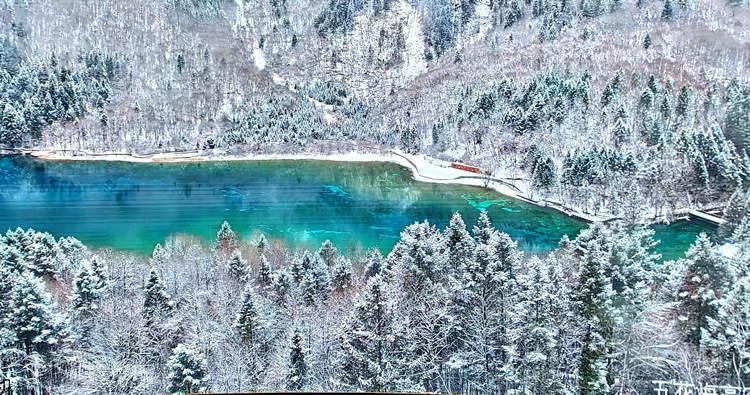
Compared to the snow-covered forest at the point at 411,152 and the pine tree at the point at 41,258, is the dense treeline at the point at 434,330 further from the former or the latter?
the pine tree at the point at 41,258

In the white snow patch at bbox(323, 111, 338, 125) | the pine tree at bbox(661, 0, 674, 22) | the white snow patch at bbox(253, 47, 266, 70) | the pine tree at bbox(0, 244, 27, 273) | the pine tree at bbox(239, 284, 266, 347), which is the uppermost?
the pine tree at bbox(661, 0, 674, 22)

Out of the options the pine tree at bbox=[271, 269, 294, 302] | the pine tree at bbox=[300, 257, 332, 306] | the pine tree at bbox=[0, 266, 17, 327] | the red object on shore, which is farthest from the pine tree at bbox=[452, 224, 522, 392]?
the red object on shore

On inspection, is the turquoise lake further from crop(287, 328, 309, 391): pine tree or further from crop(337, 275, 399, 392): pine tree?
crop(337, 275, 399, 392): pine tree

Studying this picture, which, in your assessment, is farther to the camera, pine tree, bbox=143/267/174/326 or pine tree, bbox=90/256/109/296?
pine tree, bbox=90/256/109/296

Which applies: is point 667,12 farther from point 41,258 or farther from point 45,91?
point 41,258

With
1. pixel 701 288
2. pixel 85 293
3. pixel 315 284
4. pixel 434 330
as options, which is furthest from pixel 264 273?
pixel 701 288

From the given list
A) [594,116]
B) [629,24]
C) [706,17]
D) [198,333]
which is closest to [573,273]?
[198,333]
